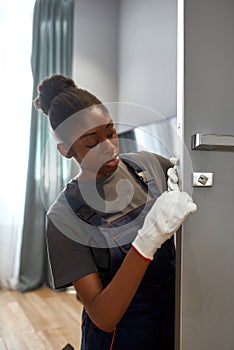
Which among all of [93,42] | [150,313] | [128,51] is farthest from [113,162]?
[93,42]

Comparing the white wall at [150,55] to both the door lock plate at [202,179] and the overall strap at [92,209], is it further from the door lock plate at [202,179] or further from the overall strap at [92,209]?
the door lock plate at [202,179]

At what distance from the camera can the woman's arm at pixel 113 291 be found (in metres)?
0.68

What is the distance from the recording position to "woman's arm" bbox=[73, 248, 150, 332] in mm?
682

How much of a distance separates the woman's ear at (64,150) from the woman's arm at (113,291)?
0.26 metres

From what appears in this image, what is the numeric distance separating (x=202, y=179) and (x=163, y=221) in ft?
0.41

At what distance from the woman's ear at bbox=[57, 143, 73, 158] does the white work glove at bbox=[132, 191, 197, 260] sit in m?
0.25

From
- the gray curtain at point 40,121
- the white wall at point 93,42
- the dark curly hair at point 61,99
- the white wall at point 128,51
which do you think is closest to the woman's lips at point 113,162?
the dark curly hair at point 61,99

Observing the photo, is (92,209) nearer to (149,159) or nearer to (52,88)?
(149,159)

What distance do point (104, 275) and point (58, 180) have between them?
0.90ft

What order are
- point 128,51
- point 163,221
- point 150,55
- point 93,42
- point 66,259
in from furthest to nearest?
point 93,42, point 128,51, point 150,55, point 66,259, point 163,221

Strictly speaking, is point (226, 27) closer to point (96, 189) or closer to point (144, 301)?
point (96, 189)

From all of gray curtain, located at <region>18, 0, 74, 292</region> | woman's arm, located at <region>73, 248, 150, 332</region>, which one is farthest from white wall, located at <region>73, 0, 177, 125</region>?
woman's arm, located at <region>73, 248, 150, 332</region>

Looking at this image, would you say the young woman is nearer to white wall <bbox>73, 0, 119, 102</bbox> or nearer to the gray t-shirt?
the gray t-shirt

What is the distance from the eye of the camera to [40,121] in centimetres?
301
